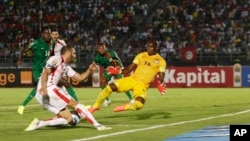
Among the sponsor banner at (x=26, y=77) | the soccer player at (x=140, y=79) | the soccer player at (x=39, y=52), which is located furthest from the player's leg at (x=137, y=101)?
the sponsor banner at (x=26, y=77)

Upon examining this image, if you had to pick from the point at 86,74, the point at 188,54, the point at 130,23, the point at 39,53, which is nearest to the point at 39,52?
the point at 39,53

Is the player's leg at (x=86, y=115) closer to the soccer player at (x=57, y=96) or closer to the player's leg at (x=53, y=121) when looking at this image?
the soccer player at (x=57, y=96)

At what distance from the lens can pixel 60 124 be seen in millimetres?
13219

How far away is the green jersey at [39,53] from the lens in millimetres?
18266

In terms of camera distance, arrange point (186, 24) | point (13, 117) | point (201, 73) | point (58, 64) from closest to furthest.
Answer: point (58, 64)
point (13, 117)
point (201, 73)
point (186, 24)

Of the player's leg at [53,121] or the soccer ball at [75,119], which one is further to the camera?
the soccer ball at [75,119]

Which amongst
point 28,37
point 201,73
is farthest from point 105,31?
point 201,73

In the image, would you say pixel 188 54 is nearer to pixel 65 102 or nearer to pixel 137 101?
pixel 137 101

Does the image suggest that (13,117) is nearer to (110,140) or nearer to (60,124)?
(60,124)

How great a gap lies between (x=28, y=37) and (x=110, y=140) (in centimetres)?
3051

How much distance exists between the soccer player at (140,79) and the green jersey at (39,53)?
3.06 metres

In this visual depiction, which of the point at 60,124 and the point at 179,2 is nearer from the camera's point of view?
the point at 60,124

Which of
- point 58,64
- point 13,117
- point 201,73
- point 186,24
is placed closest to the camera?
point 58,64

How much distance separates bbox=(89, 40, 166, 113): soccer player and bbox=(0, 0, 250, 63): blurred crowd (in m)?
20.0
